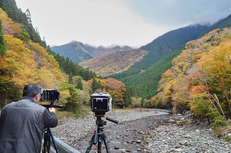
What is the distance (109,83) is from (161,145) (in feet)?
88.5

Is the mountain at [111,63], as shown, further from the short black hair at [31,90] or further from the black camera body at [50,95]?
the short black hair at [31,90]

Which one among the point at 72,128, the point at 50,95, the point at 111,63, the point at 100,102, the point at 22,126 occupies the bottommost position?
the point at 72,128

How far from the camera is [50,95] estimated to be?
7.00 ft

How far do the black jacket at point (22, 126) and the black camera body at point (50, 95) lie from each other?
1.68 ft

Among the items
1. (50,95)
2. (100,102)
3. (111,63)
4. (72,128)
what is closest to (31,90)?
(50,95)

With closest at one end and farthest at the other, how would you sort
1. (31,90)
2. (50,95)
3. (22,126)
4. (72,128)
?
1. (22,126)
2. (31,90)
3. (50,95)
4. (72,128)

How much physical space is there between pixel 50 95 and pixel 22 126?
2.33ft

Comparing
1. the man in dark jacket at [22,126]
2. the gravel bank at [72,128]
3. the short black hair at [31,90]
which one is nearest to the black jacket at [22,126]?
the man in dark jacket at [22,126]

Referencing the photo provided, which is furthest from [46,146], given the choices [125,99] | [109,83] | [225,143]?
[125,99]

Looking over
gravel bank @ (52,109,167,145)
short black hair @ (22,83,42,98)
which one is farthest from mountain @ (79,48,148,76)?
short black hair @ (22,83,42,98)

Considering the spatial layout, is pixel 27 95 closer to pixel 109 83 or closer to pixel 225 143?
pixel 225 143

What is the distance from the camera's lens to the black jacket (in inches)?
56.1

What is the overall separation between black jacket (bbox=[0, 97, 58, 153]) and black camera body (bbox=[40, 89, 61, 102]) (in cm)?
51

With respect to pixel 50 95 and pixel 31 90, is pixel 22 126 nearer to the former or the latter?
pixel 31 90
